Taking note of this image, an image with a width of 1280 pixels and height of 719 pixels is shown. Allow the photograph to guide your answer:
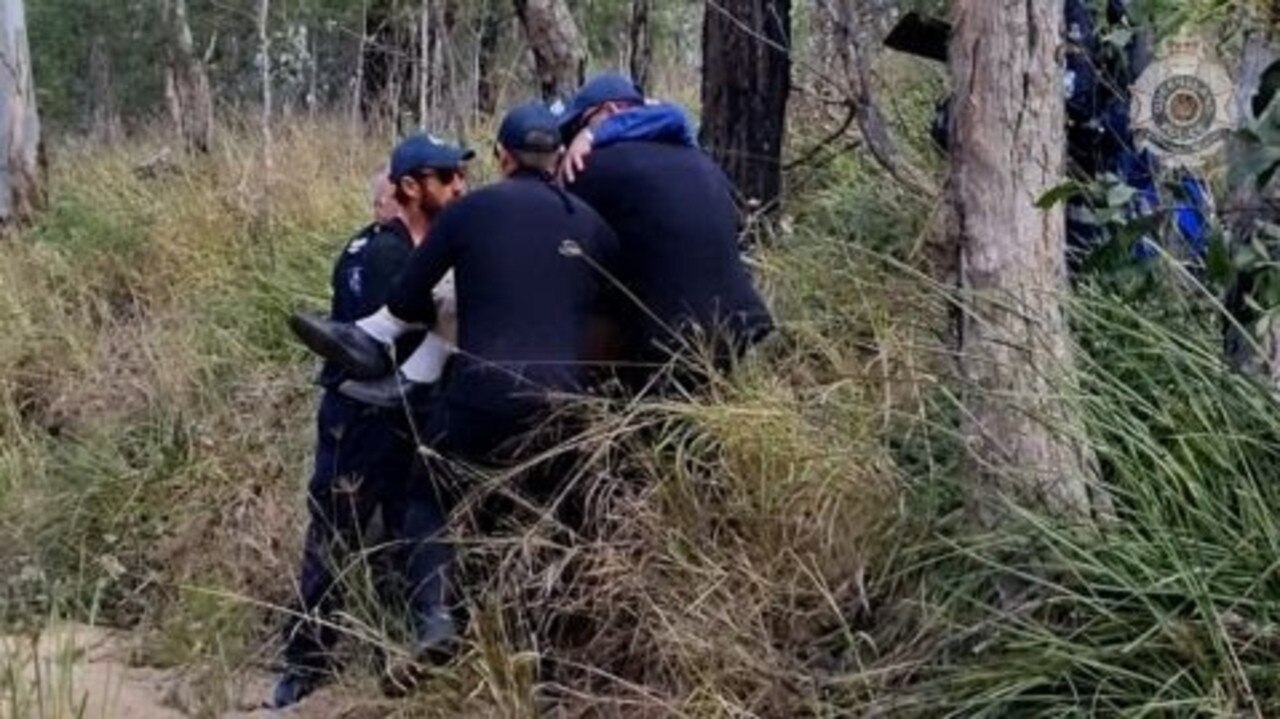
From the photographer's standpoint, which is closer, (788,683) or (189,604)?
(788,683)

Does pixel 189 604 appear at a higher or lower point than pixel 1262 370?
lower

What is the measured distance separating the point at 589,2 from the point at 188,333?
806cm

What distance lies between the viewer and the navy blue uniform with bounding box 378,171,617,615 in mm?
5867

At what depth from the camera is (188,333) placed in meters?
9.26

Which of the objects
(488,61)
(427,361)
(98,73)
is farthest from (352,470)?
(98,73)

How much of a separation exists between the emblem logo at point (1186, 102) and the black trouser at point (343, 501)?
97.7 inches

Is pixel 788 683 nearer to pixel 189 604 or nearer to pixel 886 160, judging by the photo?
pixel 189 604

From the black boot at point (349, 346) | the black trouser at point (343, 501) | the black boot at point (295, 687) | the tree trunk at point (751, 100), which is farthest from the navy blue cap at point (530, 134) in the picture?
the tree trunk at point (751, 100)

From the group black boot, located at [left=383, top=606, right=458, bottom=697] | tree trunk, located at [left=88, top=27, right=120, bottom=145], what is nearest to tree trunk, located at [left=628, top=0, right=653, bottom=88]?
black boot, located at [left=383, top=606, right=458, bottom=697]

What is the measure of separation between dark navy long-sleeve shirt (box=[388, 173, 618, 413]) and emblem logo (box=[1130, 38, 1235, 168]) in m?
1.69

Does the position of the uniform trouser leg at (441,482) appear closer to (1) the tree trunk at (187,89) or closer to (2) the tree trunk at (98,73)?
(1) the tree trunk at (187,89)

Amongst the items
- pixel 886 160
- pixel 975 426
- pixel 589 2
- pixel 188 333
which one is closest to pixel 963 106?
pixel 975 426

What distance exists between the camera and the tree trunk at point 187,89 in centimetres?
1288

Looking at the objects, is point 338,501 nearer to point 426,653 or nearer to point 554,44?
point 426,653
